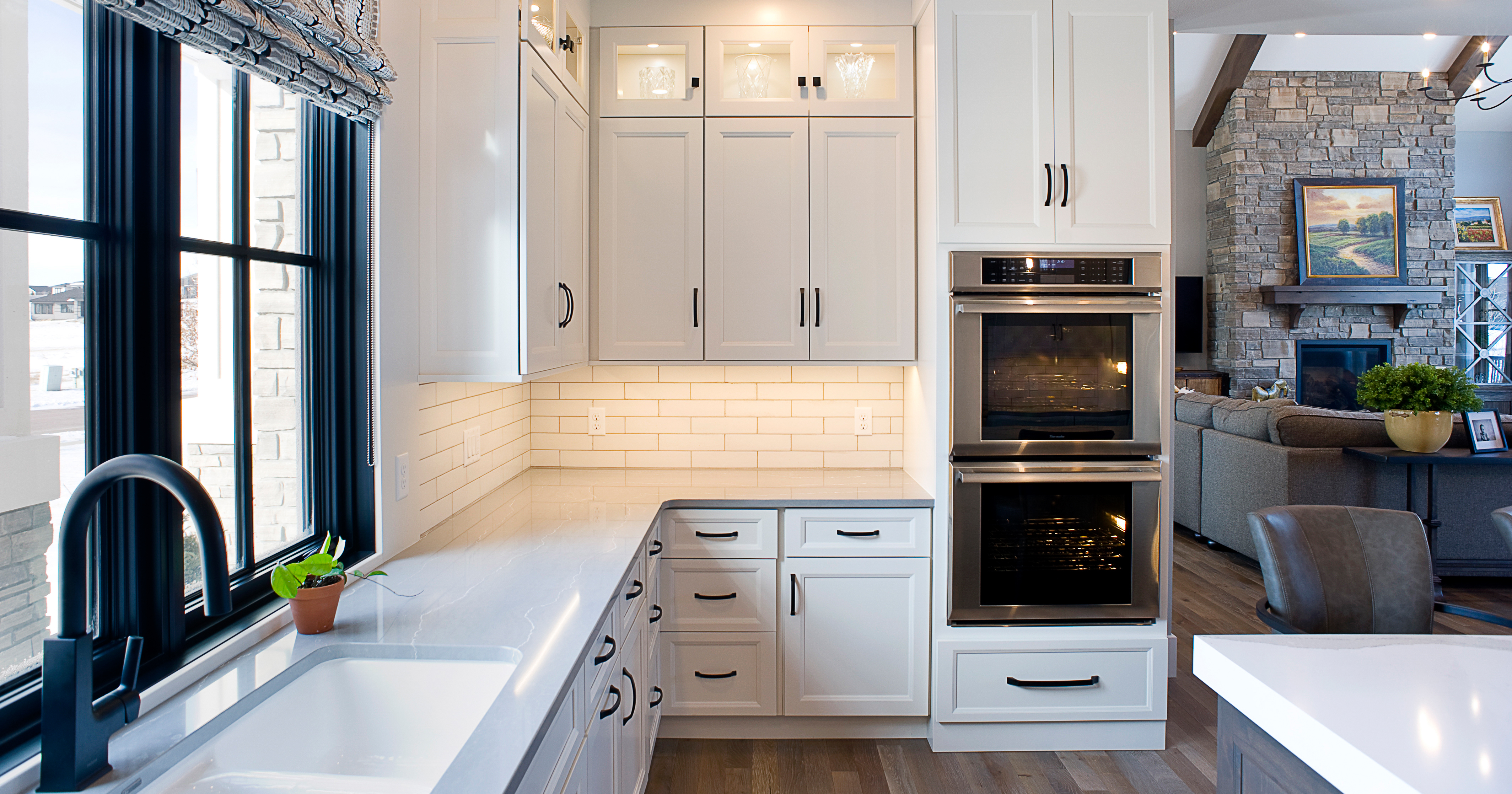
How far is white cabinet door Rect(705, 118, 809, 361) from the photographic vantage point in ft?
9.37

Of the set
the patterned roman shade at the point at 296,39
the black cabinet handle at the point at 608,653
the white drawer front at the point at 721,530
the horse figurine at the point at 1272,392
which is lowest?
the black cabinet handle at the point at 608,653

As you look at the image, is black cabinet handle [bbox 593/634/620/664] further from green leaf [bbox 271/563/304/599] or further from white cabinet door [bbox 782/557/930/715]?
white cabinet door [bbox 782/557/930/715]

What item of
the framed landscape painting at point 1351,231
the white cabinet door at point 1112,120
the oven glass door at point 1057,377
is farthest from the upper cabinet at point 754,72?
the framed landscape painting at point 1351,231

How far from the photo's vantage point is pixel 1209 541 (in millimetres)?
5281

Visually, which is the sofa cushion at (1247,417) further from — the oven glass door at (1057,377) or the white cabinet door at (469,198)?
the white cabinet door at (469,198)

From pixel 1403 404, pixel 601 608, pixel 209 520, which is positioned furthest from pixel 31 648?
pixel 1403 404

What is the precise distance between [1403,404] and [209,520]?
16.5ft

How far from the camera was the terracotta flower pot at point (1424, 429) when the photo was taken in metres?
4.00

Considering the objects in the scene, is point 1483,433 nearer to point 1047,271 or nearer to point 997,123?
point 1047,271

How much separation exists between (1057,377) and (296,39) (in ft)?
7.28

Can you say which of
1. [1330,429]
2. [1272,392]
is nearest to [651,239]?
[1330,429]

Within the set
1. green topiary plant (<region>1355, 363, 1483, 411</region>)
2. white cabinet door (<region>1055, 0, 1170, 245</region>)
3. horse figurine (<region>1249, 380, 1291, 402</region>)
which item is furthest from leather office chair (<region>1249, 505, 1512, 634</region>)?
horse figurine (<region>1249, 380, 1291, 402</region>)

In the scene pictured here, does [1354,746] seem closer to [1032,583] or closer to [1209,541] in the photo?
[1032,583]

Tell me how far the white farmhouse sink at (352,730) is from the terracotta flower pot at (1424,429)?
4.59 meters
